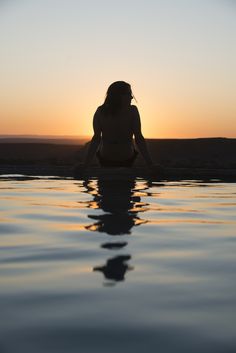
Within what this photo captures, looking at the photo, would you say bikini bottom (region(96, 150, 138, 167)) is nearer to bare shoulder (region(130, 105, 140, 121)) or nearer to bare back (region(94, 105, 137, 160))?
bare back (region(94, 105, 137, 160))

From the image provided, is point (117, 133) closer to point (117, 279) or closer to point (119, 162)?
point (119, 162)

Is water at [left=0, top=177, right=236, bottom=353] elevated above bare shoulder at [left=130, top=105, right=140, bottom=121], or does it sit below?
below

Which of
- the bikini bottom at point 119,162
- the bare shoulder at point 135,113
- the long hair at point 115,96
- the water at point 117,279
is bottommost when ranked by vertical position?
the water at point 117,279

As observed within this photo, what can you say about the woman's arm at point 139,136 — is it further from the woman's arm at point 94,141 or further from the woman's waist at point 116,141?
the woman's arm at point 94,141

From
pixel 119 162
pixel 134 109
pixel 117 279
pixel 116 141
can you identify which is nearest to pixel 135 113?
pixel 134 109

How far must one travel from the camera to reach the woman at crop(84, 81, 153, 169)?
560cm

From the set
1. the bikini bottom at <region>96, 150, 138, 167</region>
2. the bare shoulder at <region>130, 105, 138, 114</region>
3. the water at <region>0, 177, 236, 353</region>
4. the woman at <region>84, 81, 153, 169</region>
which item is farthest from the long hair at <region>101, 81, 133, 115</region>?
the water at <region>0, 177, 236, 353</region>

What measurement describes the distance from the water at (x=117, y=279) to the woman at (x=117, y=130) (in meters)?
2.37

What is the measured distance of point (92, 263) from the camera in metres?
1.86

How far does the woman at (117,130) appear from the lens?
5.60 m

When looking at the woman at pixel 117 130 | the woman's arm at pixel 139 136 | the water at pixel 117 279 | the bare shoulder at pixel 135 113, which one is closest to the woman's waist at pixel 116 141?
the woman at pixel 117 130

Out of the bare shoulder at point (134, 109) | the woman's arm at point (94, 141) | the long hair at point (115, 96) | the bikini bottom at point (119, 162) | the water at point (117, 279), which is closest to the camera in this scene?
the water at point (117, 279)

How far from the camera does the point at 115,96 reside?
5520mm

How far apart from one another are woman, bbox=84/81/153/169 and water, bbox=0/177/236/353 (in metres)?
2.37
